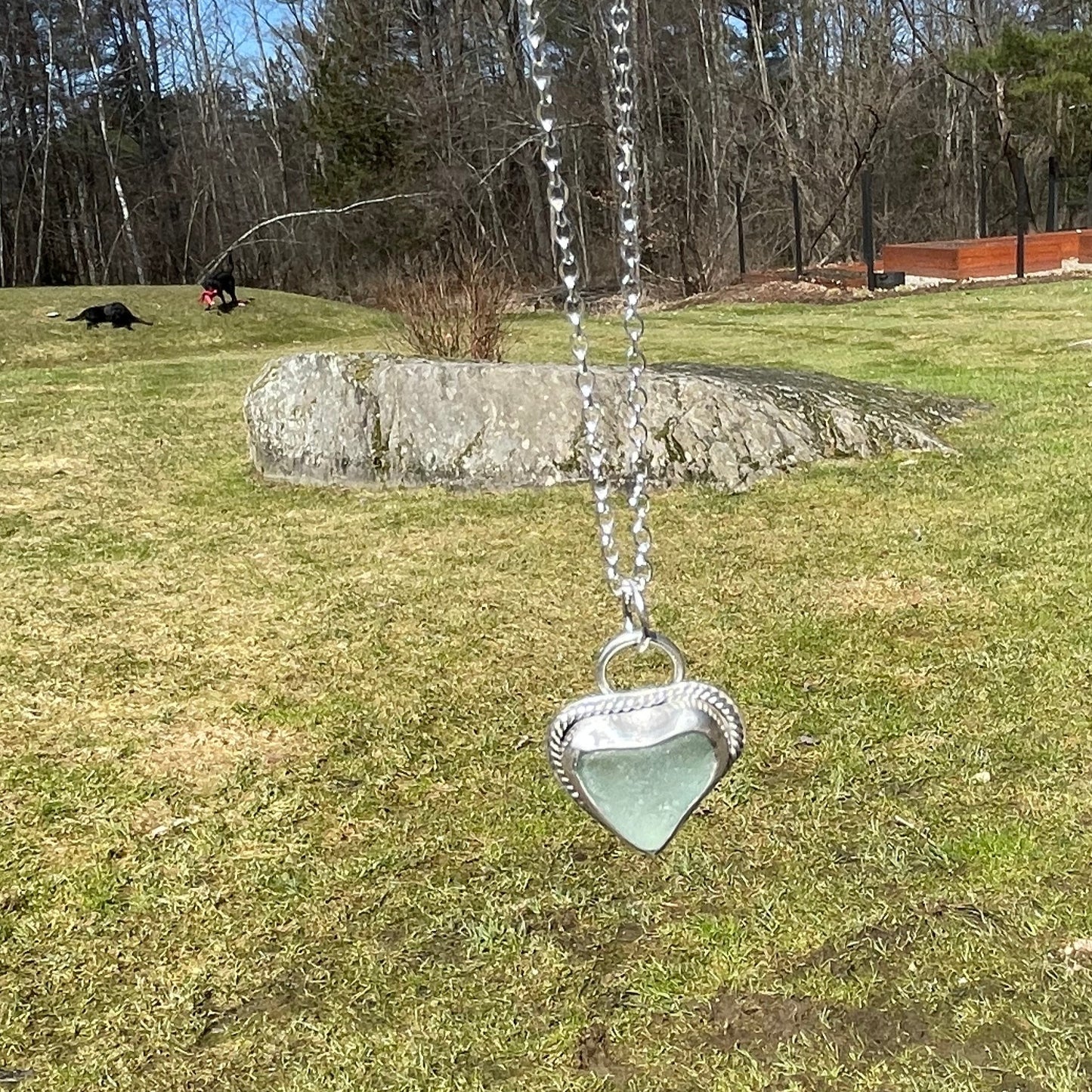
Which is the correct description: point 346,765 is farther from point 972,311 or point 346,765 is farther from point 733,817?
point 972,311

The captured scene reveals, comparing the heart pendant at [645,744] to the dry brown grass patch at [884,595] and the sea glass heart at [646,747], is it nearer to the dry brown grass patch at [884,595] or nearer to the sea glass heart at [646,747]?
the sea glass heart at [646,747]

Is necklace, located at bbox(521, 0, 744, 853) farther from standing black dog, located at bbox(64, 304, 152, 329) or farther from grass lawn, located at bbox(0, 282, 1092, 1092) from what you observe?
standing black dog, located at bbox(64, 304, 152, 329)

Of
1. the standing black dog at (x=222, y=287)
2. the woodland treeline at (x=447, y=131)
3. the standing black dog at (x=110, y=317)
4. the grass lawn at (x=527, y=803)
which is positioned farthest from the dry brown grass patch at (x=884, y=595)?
the woodland treeline at (x=447, y=131)

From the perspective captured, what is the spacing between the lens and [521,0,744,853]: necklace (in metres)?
1.31

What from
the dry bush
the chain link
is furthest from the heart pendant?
the dry bush

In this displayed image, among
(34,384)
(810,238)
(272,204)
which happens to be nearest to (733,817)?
(34,384)

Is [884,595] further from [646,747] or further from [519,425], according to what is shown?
[646,747]

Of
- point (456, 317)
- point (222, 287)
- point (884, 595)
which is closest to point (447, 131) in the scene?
point (222, 287)

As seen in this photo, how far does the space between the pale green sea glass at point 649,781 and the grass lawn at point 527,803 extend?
0.50 m

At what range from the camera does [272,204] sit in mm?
24703

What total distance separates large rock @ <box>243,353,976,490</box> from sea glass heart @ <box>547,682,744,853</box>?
3.49 m

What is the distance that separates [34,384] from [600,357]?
15.4 ft

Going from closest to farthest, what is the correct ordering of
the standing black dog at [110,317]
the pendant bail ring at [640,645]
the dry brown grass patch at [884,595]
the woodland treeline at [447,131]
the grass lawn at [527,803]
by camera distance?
the pendant bail ring at [640,645], the grass lawn at [527,803], the dry brown grass patch at [884,595], the standing black dog at [110,317], the woodland treeline at [447,131]

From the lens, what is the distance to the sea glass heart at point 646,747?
51.8 inches
